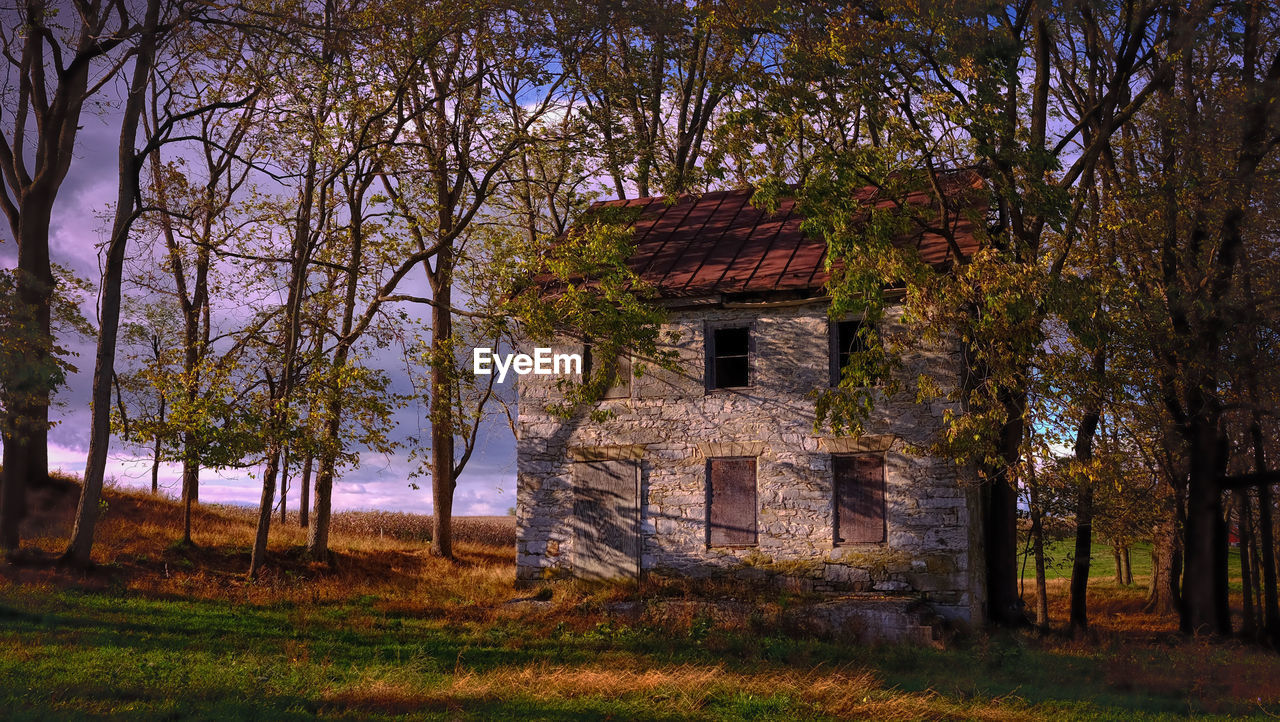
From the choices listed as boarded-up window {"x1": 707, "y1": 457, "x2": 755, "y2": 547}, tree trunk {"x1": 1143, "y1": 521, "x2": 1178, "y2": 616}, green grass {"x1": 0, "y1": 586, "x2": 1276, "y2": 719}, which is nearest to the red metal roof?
boarded-up window {"x1": 707, "y1": 457, "x2": 755, "y2": 547}

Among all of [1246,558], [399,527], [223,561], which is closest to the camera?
[223,561]

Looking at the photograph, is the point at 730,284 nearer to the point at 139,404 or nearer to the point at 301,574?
the point at 301,574

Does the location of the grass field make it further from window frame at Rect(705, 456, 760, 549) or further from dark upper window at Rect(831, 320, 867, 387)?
dark upper window at Rect(831, 320, 867, 387)

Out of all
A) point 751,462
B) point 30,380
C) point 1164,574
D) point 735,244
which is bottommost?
point 1164,574

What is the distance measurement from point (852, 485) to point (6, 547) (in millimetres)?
15442

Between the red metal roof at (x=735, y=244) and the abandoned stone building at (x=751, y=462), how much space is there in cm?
5

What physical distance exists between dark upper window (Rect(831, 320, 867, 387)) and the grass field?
165 inches

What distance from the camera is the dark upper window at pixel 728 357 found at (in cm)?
1914

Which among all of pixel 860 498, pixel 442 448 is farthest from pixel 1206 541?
pixel 442 448

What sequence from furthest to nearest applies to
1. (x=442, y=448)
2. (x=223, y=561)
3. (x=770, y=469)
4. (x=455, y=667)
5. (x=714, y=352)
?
(x=442, y=448) < (x=223, y=561) < (x=714, y=352) < (x=770, y=469) < (x=455, y=667)

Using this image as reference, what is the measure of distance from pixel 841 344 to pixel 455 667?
30.8 ft

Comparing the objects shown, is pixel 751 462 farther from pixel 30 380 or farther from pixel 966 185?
pixel 30 380

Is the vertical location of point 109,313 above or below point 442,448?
above

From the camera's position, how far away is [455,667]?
12508 millimetres
